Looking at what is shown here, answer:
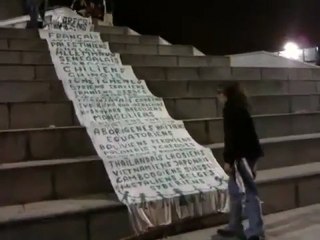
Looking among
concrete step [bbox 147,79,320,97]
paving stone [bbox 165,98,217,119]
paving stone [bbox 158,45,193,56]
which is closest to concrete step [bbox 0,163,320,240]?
paving stone [bbox 165,98,217,119]

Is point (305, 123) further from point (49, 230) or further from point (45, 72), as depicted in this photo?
point (49, 230)

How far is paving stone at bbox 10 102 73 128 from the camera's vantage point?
5730mm

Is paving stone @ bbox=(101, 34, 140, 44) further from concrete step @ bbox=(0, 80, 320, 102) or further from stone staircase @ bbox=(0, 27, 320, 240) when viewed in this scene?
concrete step @ bbox=(0, 80, 320, 102)

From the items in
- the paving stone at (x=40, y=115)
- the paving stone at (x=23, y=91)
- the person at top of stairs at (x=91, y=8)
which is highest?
the person at top of stairs at (x=91, y=8)

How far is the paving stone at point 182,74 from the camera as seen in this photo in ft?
26.0

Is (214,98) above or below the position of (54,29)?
below

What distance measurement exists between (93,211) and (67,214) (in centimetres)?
23

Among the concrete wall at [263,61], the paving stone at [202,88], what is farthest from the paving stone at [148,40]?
the paving stone at [202,88]

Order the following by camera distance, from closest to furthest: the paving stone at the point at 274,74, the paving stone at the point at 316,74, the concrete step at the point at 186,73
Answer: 1. the concrete step at the point at 186,73
2. the paving stone at the point at 274,74
3. the paving stone at the point at 316,74

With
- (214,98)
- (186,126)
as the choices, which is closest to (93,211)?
(186,126)

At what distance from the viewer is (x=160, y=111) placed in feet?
21.6

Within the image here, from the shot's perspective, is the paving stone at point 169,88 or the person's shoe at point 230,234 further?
the paving stone at point 169,88

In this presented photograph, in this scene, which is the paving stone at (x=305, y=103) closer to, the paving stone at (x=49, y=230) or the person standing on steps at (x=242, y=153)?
the person standing on steps at (x=242, y=153)

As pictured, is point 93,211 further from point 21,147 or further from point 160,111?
point 160,111
